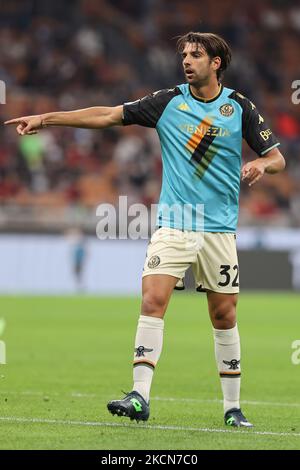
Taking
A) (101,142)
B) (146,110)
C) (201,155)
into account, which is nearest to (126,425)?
(201,155)

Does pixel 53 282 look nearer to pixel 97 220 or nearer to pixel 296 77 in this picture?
pixel 97 220

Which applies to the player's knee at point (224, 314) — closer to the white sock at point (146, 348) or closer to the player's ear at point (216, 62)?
the white sock at point (146, 348)

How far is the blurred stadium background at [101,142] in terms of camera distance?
30.0 meters

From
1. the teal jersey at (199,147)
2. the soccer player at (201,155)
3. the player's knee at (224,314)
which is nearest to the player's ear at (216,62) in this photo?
the soccer player at (201,155)

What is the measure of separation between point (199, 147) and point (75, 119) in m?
0.83

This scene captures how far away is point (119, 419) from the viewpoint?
798 centimetres

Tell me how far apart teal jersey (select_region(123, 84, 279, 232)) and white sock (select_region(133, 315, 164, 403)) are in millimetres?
680

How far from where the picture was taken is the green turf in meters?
7.02

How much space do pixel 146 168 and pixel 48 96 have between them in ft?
11.8

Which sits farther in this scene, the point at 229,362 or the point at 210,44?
the point at 229,362

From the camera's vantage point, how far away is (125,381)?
A: 1122 centimetres

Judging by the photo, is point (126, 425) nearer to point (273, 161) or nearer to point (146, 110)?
point (273, 161)
